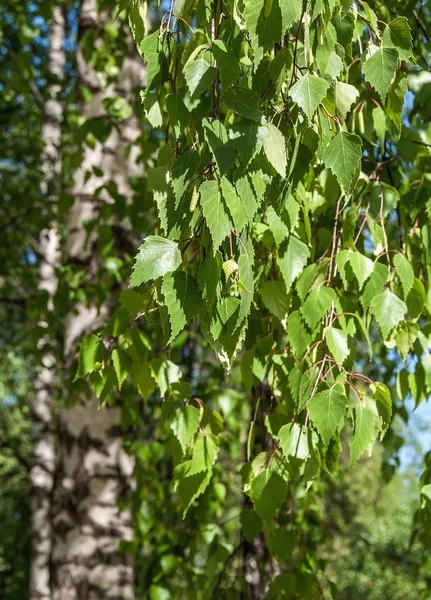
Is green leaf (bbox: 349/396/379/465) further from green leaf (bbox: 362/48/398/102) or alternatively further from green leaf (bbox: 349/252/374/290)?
green leaf (bbox: 362/48/398/102)

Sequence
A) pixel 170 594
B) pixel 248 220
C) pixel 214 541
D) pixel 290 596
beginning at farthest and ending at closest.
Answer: pixel 170 594 < pixel 214 541 < pixel 290 596 < pixel 248 220

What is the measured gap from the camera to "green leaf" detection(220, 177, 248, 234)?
0.97 metres

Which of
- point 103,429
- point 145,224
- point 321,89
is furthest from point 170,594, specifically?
point 321,89

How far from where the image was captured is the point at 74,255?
2863 mm

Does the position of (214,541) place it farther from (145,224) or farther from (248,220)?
(248,220)

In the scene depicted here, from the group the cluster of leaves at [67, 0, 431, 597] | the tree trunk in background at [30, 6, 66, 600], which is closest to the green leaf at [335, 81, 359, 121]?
the cluster of leaves at [67, 0, 431, 597]

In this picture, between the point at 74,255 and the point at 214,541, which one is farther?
the point at 74,255

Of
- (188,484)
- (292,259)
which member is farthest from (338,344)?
(188,484)

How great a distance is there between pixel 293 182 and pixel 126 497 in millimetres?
1822

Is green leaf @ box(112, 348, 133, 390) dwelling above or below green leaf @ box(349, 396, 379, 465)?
below

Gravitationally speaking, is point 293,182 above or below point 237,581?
above

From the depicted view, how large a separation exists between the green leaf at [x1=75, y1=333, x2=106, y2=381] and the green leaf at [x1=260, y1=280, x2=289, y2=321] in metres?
0.42

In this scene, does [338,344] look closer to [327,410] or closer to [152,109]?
[327,410]

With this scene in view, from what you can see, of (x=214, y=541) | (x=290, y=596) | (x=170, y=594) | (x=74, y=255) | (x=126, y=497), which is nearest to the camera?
(x=290, y=596)
